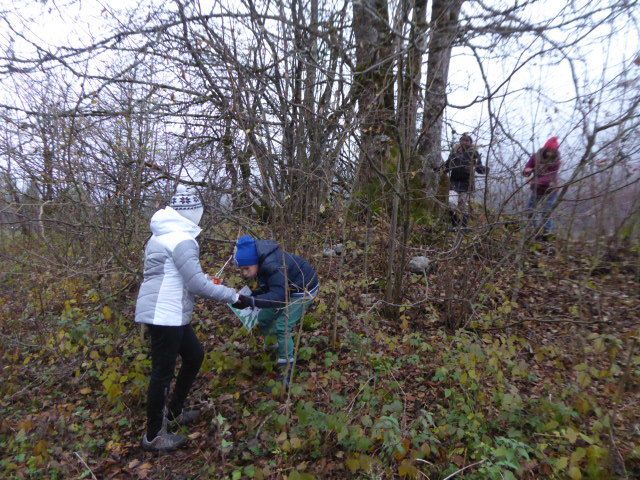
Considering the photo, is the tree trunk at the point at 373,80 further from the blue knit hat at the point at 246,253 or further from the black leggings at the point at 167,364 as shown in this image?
the black leggings at the point at 167,364

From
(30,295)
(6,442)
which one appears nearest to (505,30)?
(6,442)

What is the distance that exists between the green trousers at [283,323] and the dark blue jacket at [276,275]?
140 millimetres

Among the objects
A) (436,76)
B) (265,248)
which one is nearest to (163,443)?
(265,248)

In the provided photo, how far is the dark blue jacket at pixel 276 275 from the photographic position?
321cm

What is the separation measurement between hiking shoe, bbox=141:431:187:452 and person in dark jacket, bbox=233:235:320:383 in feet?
3.00

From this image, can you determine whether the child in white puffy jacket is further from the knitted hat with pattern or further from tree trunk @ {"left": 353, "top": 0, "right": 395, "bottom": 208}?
tree trunk @ {"left": 353, "top": 0, "right": 395, "bottom": 208}

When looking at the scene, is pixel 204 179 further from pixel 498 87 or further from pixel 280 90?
pixel 498 87

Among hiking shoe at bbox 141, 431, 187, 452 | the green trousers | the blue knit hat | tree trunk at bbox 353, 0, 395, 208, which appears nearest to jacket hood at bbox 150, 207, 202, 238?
the blue knit hat

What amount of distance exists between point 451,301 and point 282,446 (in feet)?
8.43

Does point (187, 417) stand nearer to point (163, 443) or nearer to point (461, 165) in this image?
point (163, 443)

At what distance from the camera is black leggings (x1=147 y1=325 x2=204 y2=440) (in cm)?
291

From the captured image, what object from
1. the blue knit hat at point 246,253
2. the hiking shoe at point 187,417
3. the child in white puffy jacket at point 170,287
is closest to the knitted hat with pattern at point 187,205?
the child in white puffy jacket at point 170,287

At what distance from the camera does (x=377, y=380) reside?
364cm

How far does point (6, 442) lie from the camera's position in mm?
3527
